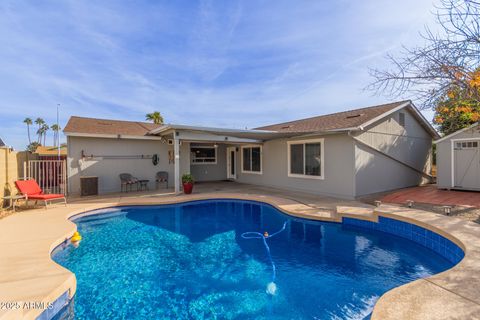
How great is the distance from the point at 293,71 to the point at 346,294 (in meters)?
10.7

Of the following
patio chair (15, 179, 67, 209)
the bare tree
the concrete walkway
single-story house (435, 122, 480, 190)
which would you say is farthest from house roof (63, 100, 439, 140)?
the bare tree

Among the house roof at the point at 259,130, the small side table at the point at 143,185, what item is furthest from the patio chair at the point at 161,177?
the house roof at the point at 259,130

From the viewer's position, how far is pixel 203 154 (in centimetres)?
1555

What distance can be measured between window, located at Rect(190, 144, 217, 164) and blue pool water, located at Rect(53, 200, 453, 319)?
8181 millimetres

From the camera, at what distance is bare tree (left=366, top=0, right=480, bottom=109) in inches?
138

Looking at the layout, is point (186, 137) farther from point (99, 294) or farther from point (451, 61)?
point (451, 61)

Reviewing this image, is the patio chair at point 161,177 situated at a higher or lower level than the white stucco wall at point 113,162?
lower

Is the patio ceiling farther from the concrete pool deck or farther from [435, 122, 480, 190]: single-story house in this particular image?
[435, 122, 480, 190]: single-story house

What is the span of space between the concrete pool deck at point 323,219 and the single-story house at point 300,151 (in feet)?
9.58

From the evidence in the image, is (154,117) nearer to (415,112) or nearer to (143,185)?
(143,185)

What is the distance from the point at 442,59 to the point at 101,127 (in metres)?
13.6

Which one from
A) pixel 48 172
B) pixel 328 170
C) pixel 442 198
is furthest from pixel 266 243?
pixel 48 172

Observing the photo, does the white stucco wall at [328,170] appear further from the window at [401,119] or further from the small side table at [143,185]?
the small side table at [143,185]

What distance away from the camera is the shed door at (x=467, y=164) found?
9.64 meters
